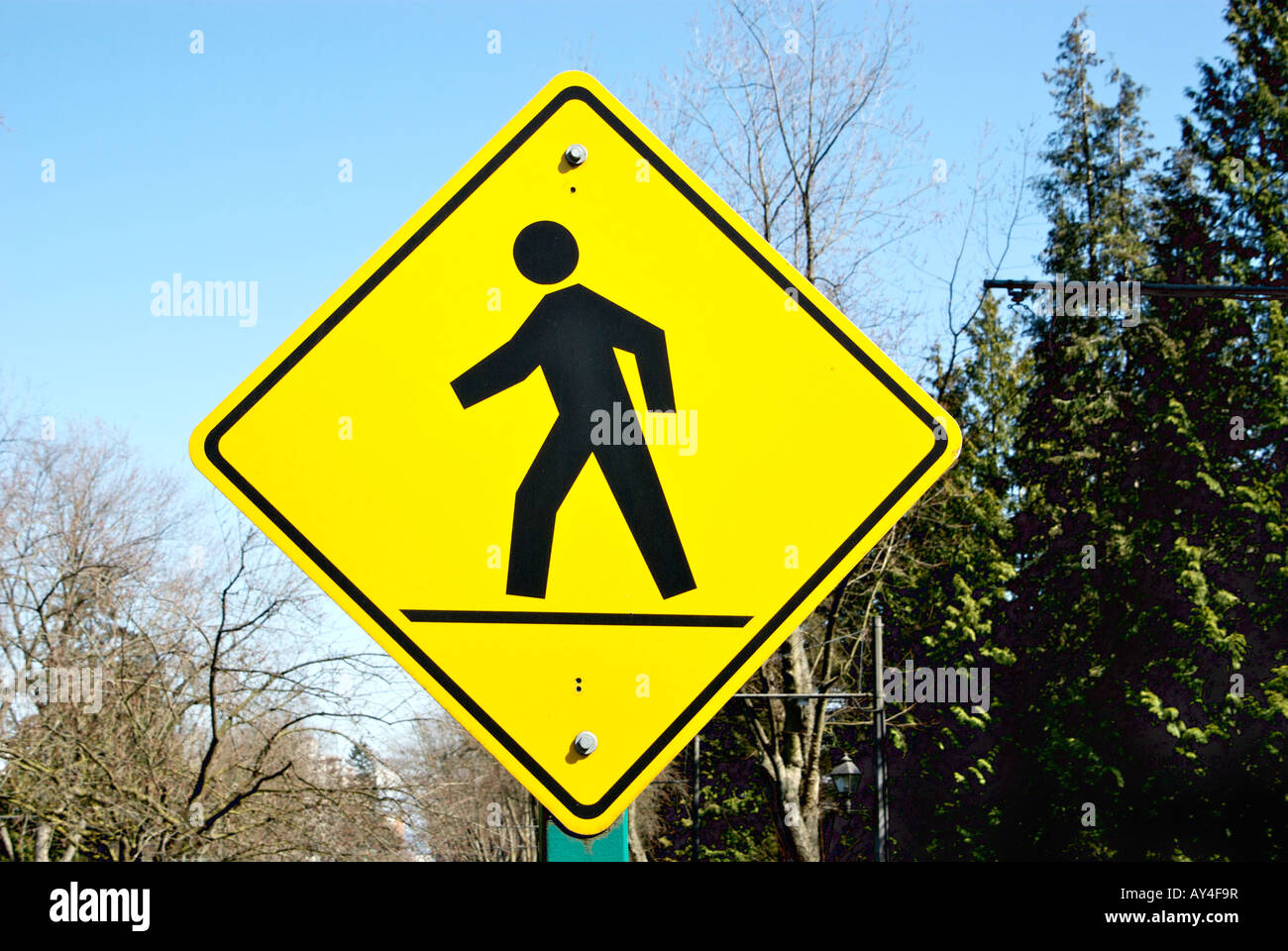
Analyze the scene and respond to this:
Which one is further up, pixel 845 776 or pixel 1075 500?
pixel 1075 500

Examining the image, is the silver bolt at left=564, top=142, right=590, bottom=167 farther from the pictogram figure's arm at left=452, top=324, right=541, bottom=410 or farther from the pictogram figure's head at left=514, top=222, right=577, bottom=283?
the pictogram figure's arm at left=452, top=324, right=541, bottom=410

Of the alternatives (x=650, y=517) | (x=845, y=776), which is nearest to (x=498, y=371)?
(x=650, y=517)

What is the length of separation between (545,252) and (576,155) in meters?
0.22

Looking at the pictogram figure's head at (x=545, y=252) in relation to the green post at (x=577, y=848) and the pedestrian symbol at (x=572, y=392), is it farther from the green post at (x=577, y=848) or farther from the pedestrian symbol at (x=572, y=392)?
the green post at (x=577, y=848)

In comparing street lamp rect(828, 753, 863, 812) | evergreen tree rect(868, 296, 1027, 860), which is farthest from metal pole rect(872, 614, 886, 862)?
evergreen tree rect(868, 296, 1027, 860)

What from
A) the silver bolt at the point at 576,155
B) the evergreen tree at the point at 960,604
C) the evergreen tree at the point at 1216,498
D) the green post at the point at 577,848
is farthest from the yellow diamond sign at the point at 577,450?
the evergreen tree at the point at 1216,498

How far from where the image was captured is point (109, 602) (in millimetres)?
16391

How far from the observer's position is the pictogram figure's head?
2293 millimetres

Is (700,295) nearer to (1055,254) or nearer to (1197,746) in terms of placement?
(1197,746)

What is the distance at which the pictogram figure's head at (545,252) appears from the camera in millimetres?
2293

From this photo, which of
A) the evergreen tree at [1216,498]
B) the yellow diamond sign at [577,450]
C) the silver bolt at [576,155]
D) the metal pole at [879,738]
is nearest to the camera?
the yellow diamond sign at [577,450]

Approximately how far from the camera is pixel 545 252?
231 cm

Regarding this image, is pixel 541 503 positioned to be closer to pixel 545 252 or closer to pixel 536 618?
pixel 536 618
